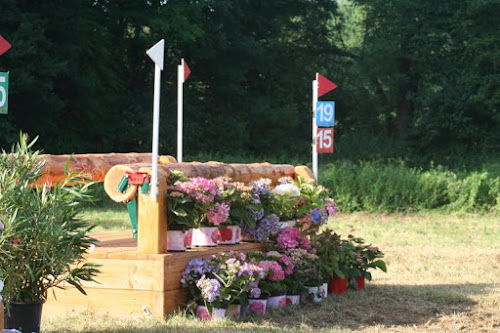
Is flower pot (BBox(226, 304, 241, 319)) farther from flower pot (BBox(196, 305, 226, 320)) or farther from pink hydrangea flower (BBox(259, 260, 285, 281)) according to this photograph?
pink hydrangea flower (BBox(259, 260, 285, 281))

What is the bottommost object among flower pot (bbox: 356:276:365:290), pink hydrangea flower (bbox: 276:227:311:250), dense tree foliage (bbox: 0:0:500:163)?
flower pot (bbox: 356:276:365:290)

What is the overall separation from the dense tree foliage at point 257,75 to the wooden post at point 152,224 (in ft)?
51.6

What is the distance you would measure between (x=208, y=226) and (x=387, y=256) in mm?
4072

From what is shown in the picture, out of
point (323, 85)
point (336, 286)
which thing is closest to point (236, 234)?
point (336, 286)

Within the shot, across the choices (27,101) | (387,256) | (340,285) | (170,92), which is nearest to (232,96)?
(170,92)

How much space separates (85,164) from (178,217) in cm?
148

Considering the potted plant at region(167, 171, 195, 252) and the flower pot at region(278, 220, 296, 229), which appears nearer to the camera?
the potted plant at region(167, 171, 195, 252)

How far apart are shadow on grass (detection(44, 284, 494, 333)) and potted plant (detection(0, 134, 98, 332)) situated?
2.07 ft

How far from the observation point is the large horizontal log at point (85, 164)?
6574mm

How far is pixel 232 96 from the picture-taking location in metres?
29.1

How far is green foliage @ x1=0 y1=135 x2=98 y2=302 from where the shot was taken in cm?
463

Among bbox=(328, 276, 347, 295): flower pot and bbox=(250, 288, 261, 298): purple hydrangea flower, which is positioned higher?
bbox=(250, 288, 261, 298): purple hydrangea flower

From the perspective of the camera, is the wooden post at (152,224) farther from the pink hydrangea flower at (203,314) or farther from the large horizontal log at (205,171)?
the pink hydrangea flower at (203,314)

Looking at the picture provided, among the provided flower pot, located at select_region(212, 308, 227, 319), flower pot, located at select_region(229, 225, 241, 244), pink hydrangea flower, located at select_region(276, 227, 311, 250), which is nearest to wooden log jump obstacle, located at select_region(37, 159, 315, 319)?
flower pot, located at select_region(212, 308, 227, 319)
